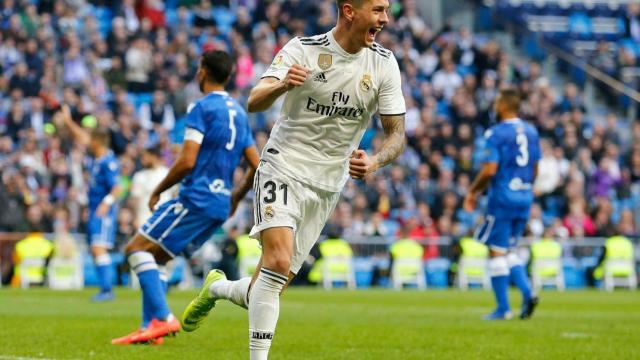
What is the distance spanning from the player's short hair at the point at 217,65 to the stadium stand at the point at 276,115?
43.9ft

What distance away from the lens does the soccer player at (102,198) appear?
58.9ft

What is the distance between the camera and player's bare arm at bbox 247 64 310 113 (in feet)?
25.0

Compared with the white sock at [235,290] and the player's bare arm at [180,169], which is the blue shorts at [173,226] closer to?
the player's bare arm at [180,169]

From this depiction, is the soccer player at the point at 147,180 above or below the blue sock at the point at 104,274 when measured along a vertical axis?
above

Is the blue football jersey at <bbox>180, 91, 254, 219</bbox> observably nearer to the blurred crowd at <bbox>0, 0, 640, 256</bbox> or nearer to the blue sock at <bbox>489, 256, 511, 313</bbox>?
the blue sock at <bbox>489, 256, 511, 313</bbox>

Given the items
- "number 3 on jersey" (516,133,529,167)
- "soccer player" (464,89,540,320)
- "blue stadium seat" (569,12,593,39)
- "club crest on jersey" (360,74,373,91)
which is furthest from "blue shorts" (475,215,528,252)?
"blue stadium seat" (569,12,593,39)

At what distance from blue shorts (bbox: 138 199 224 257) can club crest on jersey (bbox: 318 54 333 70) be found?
10.9ft

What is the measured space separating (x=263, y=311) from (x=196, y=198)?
349 centimetres

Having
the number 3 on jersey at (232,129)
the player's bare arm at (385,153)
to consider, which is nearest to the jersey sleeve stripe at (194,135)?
the number 3 on jersey at (232,129)

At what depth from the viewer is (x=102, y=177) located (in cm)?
1812

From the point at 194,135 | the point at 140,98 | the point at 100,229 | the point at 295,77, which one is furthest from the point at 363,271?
the point at 295,77

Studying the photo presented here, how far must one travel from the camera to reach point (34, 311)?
1583 centimetres

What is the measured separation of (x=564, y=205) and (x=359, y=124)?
22.9m

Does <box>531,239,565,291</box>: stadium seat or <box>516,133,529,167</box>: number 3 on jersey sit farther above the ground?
<box>516,133,529,167</box>: number 3 on jersey
